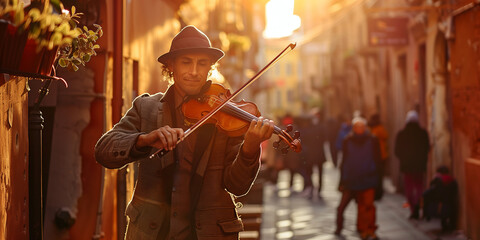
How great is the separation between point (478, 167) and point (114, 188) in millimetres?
5276

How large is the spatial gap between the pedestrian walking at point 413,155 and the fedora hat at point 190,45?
10.2 meters

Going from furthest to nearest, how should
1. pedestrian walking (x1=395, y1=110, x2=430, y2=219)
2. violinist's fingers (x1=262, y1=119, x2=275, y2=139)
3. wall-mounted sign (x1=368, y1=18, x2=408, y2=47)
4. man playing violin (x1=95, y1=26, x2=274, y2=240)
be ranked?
wall-mounted sign (x1=368, y1=18, x2=408, y2=47) → pedestrian walking (x1=395, y1=110, x2=430, y2=219) → man playing violin (x1=95, y1=26, x2=274, y2=240) → violinist's fingers (x1=262, y1=119, x2=275, y2=139)

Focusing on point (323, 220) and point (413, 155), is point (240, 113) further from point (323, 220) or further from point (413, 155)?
point (413, 155)

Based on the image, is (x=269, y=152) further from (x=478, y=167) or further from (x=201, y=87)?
(x=201, y=87)

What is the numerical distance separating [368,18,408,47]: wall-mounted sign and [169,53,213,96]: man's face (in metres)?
15.3

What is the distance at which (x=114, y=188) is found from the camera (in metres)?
8.23

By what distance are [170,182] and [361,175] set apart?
25.6 feet

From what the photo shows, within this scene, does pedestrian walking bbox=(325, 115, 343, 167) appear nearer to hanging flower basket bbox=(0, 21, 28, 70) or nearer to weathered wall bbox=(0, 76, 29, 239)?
weathered wall bbox=(0, 76, 29, 239)

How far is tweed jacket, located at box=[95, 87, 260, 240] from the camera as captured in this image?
14.7 feet

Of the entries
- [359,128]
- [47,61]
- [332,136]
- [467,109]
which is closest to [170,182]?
[47,61]

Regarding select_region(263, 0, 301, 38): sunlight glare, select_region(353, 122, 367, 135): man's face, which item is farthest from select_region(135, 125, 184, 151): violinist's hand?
select_region(353, 122, 367, 135): man's face

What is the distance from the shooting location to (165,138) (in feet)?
13.0

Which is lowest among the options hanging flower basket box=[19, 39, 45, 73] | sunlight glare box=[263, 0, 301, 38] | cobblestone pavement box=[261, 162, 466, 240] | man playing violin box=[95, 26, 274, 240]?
cobblestone pavement box=[261, 162, 466, 240]

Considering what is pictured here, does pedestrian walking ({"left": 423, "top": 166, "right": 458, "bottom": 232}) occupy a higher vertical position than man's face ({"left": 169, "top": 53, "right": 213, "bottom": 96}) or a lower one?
lower
